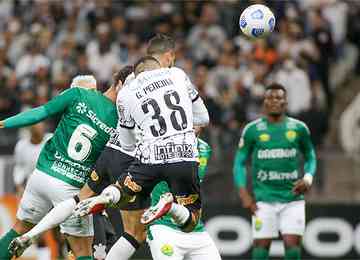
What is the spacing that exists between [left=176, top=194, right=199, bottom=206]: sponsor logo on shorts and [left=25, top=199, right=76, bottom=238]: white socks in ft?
4.27

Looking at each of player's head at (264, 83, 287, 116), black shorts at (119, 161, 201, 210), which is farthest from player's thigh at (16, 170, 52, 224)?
player's head at (264, 83, 287, 116)

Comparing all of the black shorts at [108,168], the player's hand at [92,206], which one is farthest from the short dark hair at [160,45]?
the black shorts at [108,168]

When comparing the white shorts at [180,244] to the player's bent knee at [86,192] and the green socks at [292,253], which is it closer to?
the player's bent knee at [86,192]

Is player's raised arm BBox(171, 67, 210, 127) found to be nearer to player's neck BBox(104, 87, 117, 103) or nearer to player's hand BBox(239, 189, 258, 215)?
player's neck BBox(104, 87, 117, 103)

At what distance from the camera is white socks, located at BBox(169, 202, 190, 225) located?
33.3ft

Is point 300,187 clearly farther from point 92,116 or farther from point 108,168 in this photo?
point 92,116

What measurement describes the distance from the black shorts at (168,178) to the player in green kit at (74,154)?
1326 mm

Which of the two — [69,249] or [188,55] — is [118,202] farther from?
[188,55]

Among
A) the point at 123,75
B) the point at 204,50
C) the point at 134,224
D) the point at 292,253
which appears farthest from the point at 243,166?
the point at 204,50

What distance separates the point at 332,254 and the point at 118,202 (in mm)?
7674

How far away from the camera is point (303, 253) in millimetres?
17547

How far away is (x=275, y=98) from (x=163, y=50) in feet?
10.9

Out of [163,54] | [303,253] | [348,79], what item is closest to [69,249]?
[163,54]

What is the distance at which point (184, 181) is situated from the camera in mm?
10352
